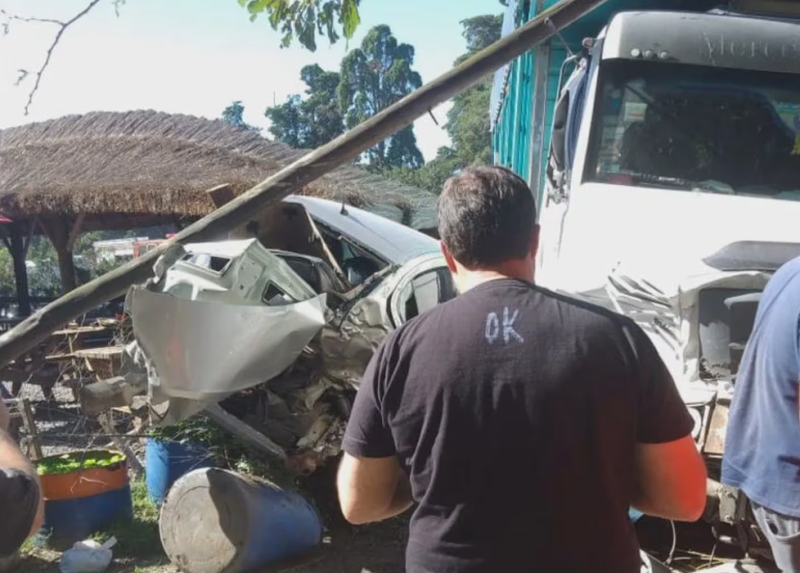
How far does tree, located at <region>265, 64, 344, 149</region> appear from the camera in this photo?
5191cm

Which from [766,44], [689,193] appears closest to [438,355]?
[689,193]

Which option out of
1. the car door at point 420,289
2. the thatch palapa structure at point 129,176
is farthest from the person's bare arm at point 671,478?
the thatch palapa structure at point 129,176

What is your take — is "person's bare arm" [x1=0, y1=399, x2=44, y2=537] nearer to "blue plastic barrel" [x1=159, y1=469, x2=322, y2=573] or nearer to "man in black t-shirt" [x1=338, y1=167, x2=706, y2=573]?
"man in black t-shirt" [x1=338, y1=167, x2=706, y2=573]

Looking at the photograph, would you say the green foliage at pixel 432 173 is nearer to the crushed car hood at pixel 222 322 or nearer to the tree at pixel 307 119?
the tree at pixel 307 119

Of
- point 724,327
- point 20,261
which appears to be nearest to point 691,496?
point 724,327

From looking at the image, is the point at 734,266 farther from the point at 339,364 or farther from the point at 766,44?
the point at 339,364

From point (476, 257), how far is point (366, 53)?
59886 millimetres

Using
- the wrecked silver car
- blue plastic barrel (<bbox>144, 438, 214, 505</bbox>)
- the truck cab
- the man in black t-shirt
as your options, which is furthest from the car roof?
the man in black t-shirt

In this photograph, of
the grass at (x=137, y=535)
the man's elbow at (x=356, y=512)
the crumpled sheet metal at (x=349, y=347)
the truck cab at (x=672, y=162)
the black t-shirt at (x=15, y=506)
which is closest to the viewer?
the black t-shirt at (x=15, y=506)

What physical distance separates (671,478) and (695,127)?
3.10m

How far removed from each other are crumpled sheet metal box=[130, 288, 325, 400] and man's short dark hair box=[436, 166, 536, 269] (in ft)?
8.48

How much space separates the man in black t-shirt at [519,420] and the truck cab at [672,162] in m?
1.50

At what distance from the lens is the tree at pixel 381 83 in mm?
53844

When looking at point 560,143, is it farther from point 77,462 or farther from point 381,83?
point 381,83
